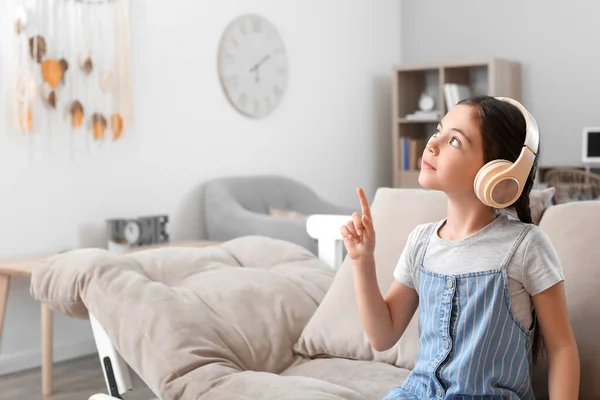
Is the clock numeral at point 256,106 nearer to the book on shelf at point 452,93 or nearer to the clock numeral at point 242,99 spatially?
the clock numeral at point 242,99

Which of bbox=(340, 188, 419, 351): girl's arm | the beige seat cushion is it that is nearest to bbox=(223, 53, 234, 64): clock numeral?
the beige seat cushion

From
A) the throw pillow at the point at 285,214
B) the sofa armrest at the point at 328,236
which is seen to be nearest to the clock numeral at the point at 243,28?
the throw pillow at the point at 285,214

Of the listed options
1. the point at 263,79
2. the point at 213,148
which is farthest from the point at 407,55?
the point at 213,148

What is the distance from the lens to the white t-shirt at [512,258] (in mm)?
1370

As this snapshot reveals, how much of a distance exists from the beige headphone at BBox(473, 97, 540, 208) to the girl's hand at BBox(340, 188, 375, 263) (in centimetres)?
21

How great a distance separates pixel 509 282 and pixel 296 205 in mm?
3536

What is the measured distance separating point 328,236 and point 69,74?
214 cm

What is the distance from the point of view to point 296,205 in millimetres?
4898

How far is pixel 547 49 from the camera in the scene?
5660mm

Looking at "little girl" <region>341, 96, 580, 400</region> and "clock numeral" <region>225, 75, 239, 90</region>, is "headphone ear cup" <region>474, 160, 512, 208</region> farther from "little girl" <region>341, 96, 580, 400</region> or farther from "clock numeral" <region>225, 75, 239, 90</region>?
"clock numeral" <region>225, 75, 239, 90</region>

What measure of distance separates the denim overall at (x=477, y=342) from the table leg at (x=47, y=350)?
7.46 ft

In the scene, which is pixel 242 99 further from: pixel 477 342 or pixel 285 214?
pixel 477 342

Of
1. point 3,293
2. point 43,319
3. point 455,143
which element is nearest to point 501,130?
point 455,143

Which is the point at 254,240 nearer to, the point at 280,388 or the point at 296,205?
the point at 280,388
